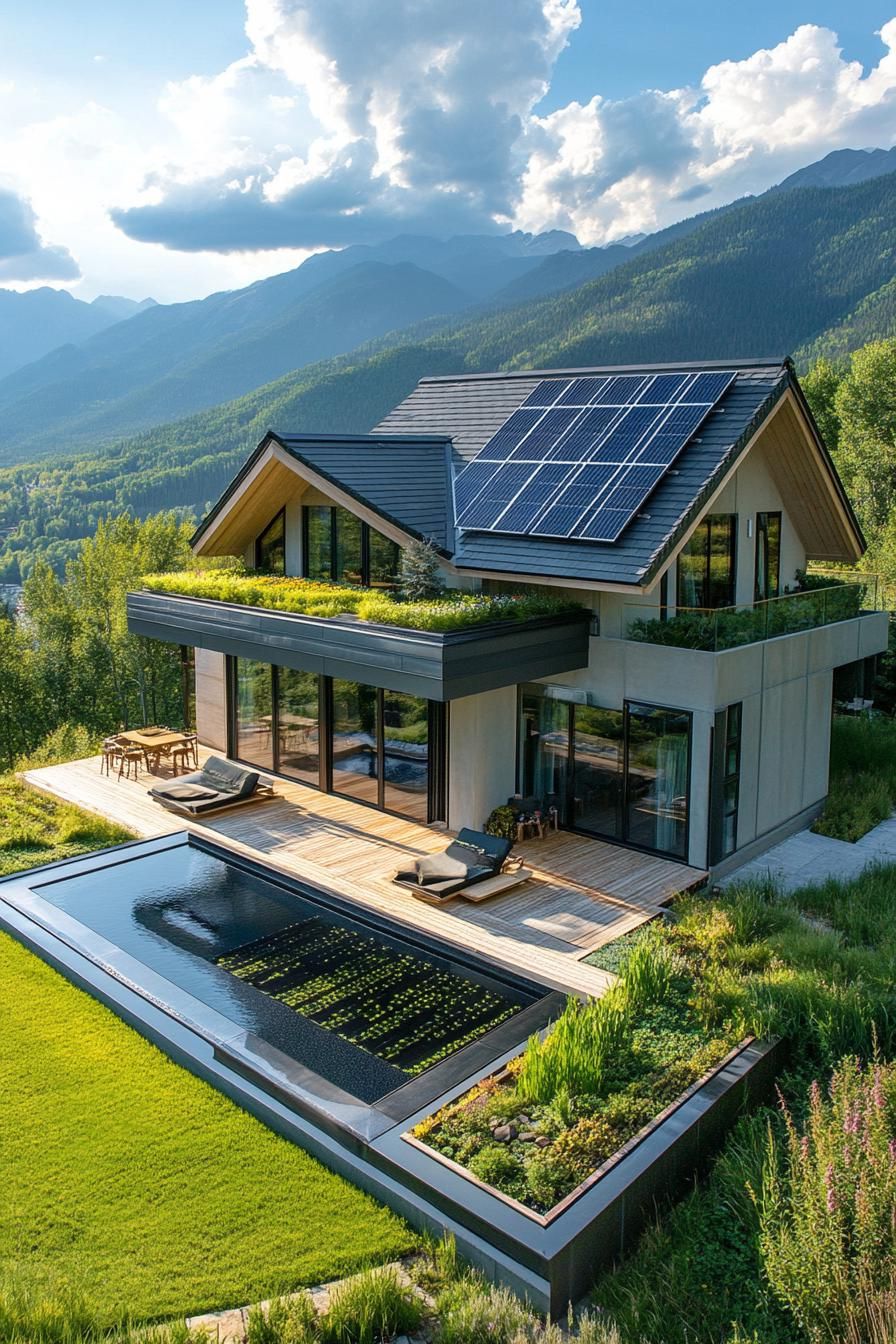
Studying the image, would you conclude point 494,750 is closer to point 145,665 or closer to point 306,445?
point 306,445

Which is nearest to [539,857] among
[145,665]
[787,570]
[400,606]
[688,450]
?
[400,606]

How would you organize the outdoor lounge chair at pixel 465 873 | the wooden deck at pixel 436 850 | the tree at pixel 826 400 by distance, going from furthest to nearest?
the tree at pixel 826 400
the outdoor lounge chair at pixel 465 873
the wooden deck at pixel 436 850

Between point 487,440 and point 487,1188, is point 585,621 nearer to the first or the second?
point 487,440

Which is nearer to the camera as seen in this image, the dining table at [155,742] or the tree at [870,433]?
the dining table at [155,742]

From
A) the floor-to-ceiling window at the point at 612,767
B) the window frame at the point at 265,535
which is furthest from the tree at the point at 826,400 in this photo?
the floor-to-ceiling window at the point at 612,767

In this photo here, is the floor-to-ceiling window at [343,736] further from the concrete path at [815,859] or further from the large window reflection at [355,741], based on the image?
the concrete path at [815,859]

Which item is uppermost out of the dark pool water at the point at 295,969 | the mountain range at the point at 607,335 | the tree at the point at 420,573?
the mountain range at the point at 607,335

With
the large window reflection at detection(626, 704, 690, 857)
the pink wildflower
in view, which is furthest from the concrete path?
the pink wildflower
